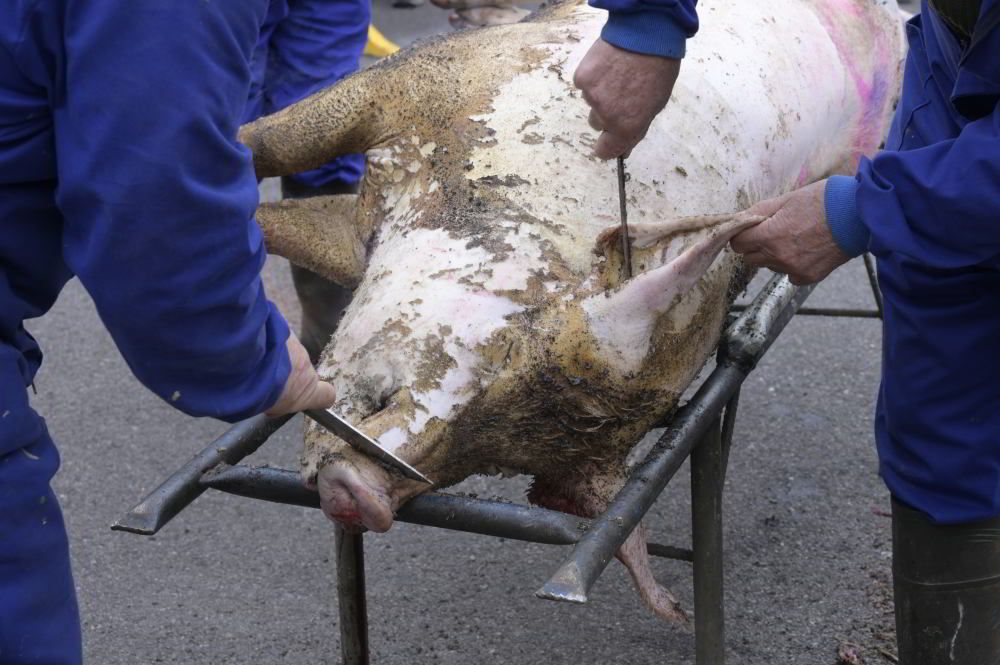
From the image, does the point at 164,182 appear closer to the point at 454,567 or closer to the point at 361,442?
the point at 361,442

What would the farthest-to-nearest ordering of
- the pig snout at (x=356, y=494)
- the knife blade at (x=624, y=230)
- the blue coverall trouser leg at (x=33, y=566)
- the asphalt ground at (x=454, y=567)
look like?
the asphalt ground at (x=454, y=567) < the knife blade at (x=624, y=230) < the pig snout at (x=356, y=494) < the blue coverall trouser leg at (x=33, y=566)

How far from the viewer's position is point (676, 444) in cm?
182

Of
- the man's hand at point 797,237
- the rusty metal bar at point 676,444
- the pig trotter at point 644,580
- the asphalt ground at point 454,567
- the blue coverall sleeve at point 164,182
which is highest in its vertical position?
the blue coverall sleeve at point 164,182

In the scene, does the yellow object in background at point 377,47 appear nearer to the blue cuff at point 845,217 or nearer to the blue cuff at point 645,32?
the blue cuff at point 645,32

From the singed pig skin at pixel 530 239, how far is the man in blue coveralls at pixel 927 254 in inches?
6.5

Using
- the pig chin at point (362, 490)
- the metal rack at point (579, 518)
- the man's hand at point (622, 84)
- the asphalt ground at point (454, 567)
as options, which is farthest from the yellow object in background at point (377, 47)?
the pig chin at point (362, 490)

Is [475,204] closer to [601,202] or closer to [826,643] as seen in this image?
[601,202]

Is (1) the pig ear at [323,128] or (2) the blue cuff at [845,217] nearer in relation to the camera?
(2) the blue cuff at [845,217]

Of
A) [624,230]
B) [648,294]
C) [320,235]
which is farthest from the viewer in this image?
[320,235]

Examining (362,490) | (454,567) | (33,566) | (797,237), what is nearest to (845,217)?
(797,237)

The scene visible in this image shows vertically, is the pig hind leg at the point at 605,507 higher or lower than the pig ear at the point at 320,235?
lower

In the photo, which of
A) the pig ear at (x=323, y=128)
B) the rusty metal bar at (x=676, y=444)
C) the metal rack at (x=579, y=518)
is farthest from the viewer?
the pig ear at (x=323, y=128)

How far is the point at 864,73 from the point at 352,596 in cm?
173

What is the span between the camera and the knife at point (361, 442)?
164cm
